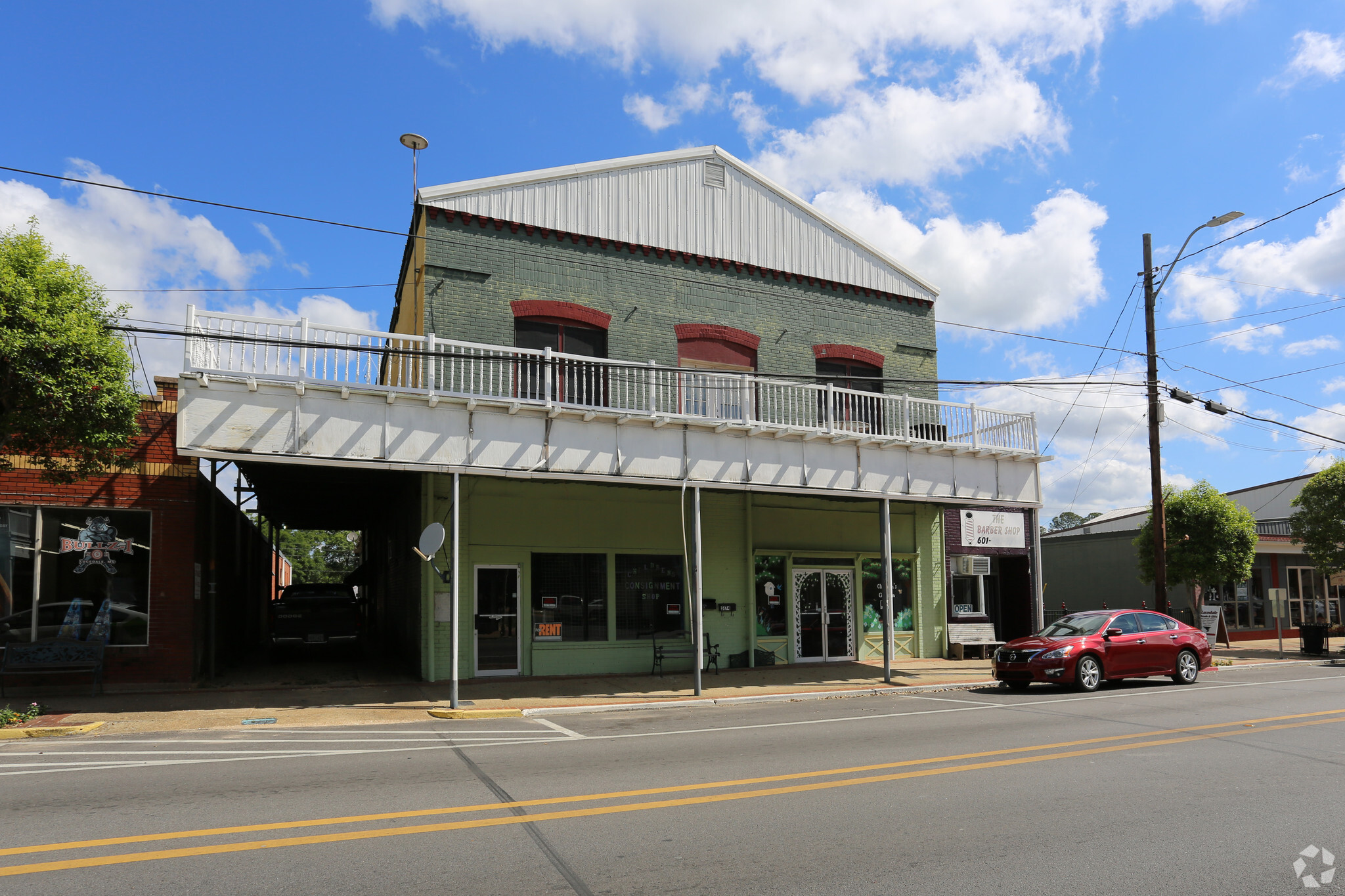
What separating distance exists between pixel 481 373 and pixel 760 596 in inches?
330

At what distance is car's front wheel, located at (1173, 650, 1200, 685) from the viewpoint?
17078 millimetres

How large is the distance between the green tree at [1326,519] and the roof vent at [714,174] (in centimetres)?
1925

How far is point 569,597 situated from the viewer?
57.7 ft

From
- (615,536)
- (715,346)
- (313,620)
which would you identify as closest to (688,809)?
(615,536)

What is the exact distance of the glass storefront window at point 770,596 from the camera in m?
19.5

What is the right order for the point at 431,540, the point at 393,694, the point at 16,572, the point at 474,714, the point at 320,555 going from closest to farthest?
the point at 474,714, the point at 431,540, the point at 16,572, the point at 393,694, the point at 320,555

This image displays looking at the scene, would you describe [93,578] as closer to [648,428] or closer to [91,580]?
[91,580]

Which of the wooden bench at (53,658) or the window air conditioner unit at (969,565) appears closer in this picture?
the wooden bench at (53,658)

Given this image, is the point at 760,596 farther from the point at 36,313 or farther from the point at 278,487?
the point at 36,313

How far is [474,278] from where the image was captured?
1725 centimetres

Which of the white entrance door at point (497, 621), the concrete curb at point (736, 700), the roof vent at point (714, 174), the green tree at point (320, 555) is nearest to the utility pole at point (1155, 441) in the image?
the concrete curb at point (736, 700)

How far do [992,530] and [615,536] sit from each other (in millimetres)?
10338

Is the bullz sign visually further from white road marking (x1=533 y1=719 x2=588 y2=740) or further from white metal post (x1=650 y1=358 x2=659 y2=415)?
white metal post (x1=650 y1=358 x2=659 y2=415)

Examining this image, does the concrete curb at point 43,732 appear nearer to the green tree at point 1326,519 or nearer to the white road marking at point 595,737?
the white road marking at point 595,737
